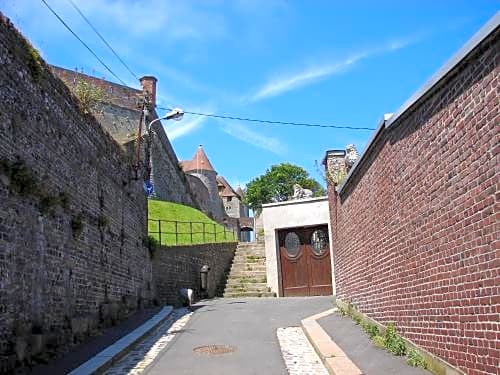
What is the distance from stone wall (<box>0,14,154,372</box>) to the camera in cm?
775

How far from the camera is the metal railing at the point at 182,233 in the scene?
23386 mm

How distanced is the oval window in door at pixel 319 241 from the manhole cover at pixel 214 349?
12452 millimetres

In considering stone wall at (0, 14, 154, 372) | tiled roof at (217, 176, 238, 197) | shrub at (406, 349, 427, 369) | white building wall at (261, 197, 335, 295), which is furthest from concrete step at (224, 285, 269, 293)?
tiled roof at (217, 176, 238, 197)

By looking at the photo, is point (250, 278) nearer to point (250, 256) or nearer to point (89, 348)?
point (250, 256)

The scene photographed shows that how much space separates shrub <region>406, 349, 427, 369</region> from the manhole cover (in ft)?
11.6

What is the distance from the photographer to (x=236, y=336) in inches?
452

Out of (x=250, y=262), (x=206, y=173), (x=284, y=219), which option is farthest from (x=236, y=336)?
(x=206, y=173)

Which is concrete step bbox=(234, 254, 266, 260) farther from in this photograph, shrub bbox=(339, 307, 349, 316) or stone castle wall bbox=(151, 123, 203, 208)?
stone castle wall bbox=(151, 123, 203, 208)

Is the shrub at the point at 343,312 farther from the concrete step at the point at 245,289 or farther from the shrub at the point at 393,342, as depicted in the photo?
the concrete step at the point at 245,289

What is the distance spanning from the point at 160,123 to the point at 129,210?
2600cm

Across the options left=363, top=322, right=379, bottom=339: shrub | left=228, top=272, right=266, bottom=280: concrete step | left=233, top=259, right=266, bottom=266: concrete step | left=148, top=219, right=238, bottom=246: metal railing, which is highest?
left=148, top=219, right=238, bottom=246: metal railing

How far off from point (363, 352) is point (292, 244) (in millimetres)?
14337

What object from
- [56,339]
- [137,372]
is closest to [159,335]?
[56,339]

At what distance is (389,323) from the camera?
8789mm
